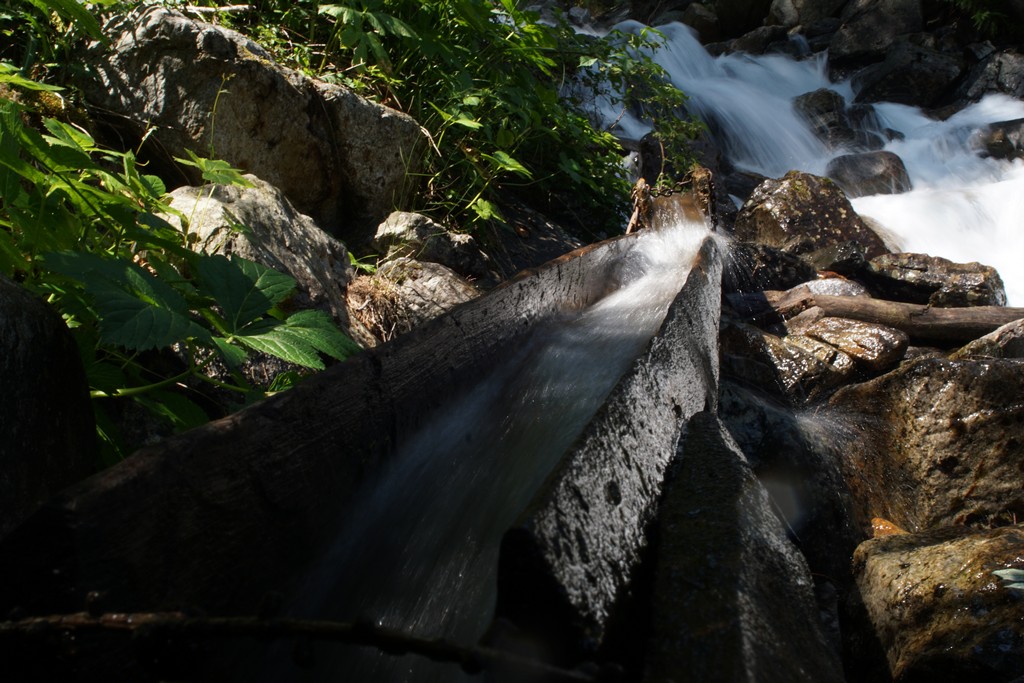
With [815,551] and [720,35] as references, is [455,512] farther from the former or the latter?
[720,35]

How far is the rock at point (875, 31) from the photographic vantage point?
1639cm

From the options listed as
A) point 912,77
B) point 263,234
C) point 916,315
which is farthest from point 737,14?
point 263,234

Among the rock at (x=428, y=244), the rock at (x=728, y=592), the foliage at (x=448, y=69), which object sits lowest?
the rock at (x=428, y=244)

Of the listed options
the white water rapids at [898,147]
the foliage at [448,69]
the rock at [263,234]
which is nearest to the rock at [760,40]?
the white water rapids at [898,147]

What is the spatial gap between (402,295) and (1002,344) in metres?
3.83

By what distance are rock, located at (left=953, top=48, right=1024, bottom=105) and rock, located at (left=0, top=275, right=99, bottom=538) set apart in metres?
16.5

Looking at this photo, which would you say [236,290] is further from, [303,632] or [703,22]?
[703,22]

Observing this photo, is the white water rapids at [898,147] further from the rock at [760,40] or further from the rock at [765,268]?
the rock at [765,268]

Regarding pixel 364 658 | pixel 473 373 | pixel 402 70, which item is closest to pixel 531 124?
pixel 402 70

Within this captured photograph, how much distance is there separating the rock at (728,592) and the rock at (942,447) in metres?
2.13

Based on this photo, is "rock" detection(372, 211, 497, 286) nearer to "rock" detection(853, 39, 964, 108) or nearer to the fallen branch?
the fallen branch

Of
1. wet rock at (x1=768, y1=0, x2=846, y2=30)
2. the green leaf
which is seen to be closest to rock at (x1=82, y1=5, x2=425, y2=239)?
the green leaf

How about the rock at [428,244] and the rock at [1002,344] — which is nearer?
the rock at [428,244]

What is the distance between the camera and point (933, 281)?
Answer: 650 centimetres
